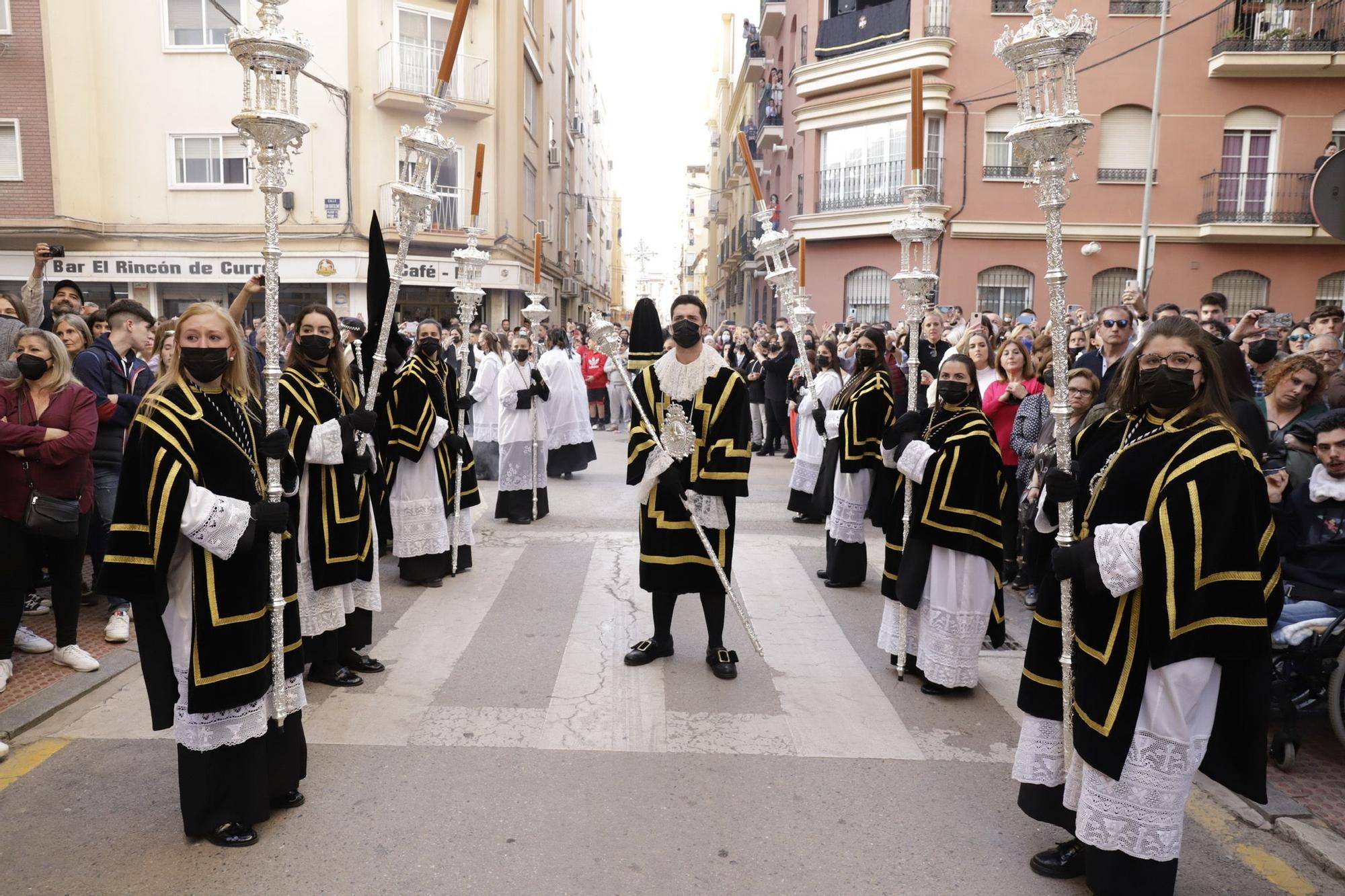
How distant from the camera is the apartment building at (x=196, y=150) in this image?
67.5 feet

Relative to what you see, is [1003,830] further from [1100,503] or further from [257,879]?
[257,879]

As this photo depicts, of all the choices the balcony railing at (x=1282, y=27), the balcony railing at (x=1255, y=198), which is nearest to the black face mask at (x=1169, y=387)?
the balcony railing at (x=1255, y=198)

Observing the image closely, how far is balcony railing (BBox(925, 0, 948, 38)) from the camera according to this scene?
20688mm

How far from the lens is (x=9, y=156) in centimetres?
2056

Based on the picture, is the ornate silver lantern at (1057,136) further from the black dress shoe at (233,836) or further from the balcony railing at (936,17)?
the balcony railing at (936,17)

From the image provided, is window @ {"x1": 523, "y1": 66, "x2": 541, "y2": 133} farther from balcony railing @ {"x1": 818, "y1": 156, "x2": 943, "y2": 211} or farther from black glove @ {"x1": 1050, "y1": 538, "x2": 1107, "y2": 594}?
black glove @ {"x1": 1050, "y1": 538, "x2": 1107, "y2": 594}

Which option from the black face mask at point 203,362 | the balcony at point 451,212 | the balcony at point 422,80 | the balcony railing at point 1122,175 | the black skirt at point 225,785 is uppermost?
the balcony at point 422,80

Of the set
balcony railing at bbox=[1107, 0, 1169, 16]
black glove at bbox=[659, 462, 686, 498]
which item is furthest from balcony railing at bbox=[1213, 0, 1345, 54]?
black glove at bbox=[659, 462, 686, 498]

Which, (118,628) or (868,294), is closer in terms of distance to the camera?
(118,628)

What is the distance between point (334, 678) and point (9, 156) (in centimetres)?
2174

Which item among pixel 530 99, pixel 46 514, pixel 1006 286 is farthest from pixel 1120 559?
pixel 530 99

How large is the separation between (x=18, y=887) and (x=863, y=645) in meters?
4.53

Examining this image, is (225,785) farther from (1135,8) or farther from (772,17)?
(772,17)

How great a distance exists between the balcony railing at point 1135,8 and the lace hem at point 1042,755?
2131 centimetres
